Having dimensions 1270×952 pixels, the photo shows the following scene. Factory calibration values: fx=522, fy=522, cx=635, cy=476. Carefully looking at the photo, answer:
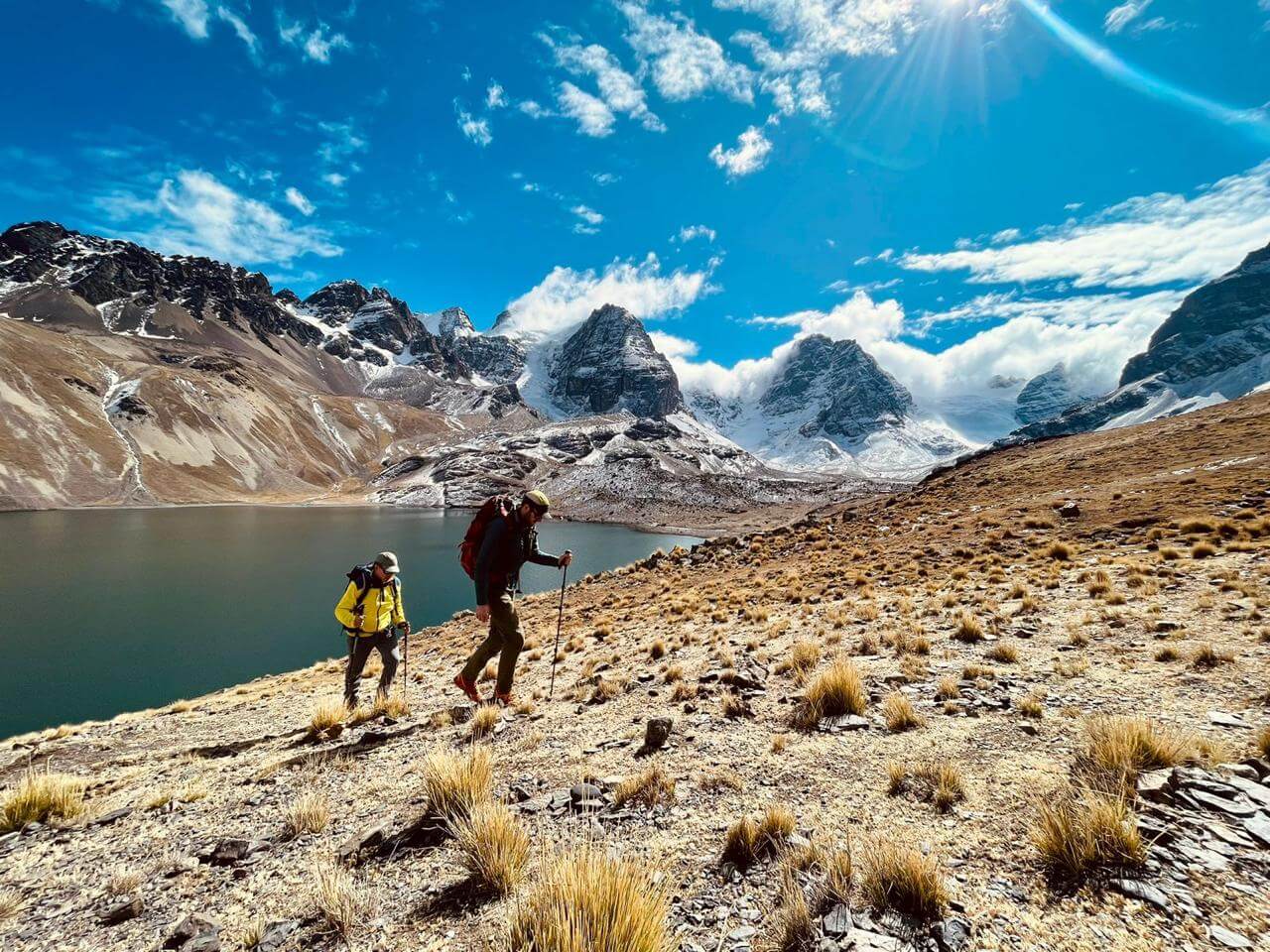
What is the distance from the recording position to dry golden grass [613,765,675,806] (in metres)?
4.61

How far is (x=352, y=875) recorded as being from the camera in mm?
3797

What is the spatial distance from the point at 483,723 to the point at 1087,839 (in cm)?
614

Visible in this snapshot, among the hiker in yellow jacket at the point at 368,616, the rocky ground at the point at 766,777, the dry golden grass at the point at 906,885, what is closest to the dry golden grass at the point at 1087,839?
the rocky ground at the point at 766,777

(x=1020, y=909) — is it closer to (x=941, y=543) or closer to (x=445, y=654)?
(x=445, y=654)

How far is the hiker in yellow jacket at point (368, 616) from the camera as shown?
380 inches

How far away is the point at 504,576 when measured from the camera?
7824mm

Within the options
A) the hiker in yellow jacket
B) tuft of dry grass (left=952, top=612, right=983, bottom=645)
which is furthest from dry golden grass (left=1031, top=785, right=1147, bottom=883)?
the hiker in yellow jacket

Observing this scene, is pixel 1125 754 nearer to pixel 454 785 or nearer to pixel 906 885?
pixel 906 885

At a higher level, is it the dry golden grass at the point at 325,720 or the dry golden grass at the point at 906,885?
the dry golden grass at the point at 906,885

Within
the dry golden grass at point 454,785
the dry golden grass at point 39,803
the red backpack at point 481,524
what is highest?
the red backpack at point 481,524

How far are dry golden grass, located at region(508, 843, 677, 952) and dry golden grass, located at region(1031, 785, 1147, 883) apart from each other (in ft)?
7.77

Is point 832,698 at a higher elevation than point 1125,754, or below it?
below

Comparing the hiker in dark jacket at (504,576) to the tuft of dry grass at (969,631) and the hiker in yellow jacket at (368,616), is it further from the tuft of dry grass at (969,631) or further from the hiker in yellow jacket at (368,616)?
the tuft of dry grass at (969,631)

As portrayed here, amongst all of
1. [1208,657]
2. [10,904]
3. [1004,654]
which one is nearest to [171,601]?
[10,904]
